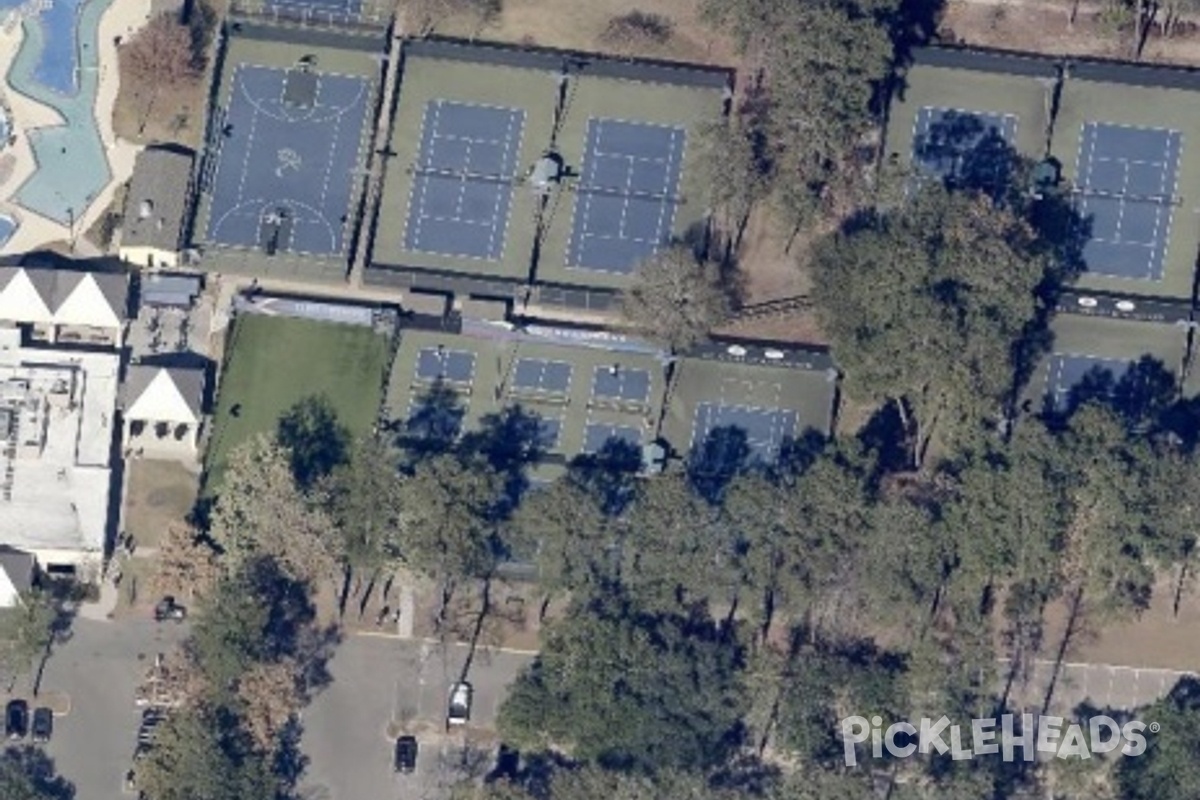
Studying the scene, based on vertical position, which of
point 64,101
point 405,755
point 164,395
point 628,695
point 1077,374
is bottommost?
point 405,755

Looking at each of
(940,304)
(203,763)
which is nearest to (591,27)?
(940,304)

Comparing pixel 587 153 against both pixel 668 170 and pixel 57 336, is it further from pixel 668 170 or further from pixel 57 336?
pixel 57 336

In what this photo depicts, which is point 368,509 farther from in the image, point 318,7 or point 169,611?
point 318,7

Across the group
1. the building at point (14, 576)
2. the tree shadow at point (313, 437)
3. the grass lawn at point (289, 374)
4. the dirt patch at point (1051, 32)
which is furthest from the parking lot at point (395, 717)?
the dirt patch at point (1051, 32)

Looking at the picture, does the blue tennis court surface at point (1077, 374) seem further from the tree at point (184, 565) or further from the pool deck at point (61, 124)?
the pool deck at point (61, 124)

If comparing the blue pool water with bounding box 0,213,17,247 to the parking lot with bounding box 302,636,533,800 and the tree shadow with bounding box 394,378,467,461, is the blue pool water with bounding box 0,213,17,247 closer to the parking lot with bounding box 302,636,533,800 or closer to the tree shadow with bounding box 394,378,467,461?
the tree shadow with bounding box 394,378,467,461
